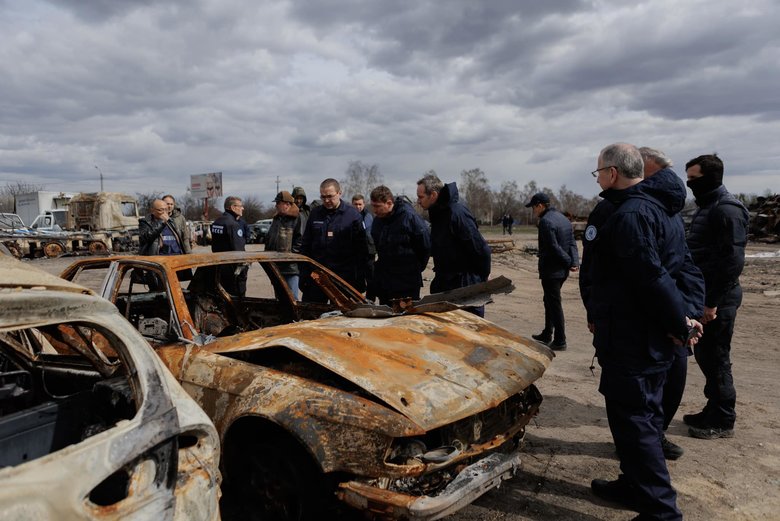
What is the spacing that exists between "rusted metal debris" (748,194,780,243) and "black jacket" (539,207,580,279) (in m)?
21.0

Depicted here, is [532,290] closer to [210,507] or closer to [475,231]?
[475,231]

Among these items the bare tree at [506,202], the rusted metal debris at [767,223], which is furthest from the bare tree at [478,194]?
the rusted metal debris at [767,223]

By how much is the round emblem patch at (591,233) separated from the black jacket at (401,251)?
238 centimetres

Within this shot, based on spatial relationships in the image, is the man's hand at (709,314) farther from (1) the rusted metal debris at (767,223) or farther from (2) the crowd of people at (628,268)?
(1) the rusted metal debris at (767,223)

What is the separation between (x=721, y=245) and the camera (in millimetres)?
3758

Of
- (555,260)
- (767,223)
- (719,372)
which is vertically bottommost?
(719,372)

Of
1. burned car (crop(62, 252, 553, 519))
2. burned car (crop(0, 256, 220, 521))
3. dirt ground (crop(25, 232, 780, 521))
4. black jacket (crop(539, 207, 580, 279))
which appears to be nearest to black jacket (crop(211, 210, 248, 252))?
burned car (crop(62, 252, 553, 519))

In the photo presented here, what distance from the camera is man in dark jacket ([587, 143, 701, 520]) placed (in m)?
2.60

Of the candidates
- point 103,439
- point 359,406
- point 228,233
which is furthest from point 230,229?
point 103,439

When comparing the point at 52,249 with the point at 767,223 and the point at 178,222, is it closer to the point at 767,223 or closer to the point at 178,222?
the point at 178,222

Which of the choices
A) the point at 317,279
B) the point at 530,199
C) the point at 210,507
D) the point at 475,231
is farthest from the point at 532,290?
the point at 210,507

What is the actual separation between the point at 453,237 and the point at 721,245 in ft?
6.76

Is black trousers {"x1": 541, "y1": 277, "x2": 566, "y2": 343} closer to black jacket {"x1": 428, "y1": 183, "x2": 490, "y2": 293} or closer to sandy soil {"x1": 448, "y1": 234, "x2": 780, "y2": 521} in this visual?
sandy soil {"x1": 448, "y1": 234, "x2": 780, "y2": 521}

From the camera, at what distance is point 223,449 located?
271 centimetres
